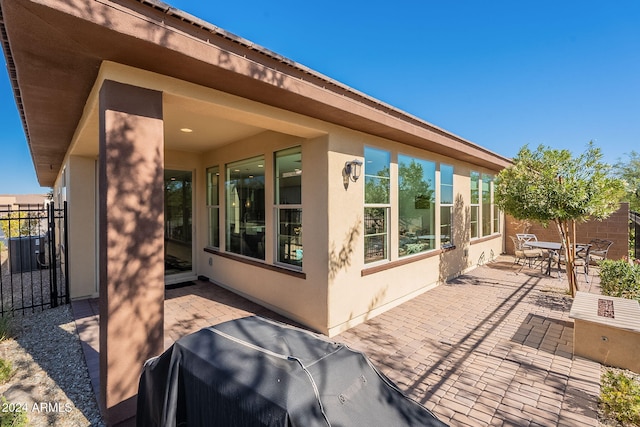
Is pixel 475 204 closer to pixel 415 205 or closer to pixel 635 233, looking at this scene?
pixel 415 205

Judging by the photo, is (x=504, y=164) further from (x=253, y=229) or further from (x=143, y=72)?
(x=143, y=72)

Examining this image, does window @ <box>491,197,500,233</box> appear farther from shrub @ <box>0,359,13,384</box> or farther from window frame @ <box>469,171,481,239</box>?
shrub @ <box>0,359,13,384</box>

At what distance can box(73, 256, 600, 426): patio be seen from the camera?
2.85 m

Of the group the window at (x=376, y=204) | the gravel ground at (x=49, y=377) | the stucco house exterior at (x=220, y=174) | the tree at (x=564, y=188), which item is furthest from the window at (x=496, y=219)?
the gravel ground at (x=49, y=377)

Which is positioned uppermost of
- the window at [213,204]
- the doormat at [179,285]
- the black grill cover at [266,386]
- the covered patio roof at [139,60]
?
the covered patio roof at [139,60]

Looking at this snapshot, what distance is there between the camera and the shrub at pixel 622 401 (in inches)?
100

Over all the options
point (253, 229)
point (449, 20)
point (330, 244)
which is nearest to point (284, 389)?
point (330, 244)

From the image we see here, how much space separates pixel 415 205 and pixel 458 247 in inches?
106

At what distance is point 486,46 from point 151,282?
10273 millimetres

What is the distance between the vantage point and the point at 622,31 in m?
6.53

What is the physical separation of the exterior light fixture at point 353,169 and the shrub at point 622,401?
3.82 m

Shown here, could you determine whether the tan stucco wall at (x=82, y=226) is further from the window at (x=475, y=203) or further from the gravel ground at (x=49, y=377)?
the window at (x=475, y=203)

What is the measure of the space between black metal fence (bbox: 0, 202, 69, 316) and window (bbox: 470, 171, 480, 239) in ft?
35.0

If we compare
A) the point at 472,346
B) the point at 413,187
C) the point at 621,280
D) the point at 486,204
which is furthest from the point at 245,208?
the point at 486,204
